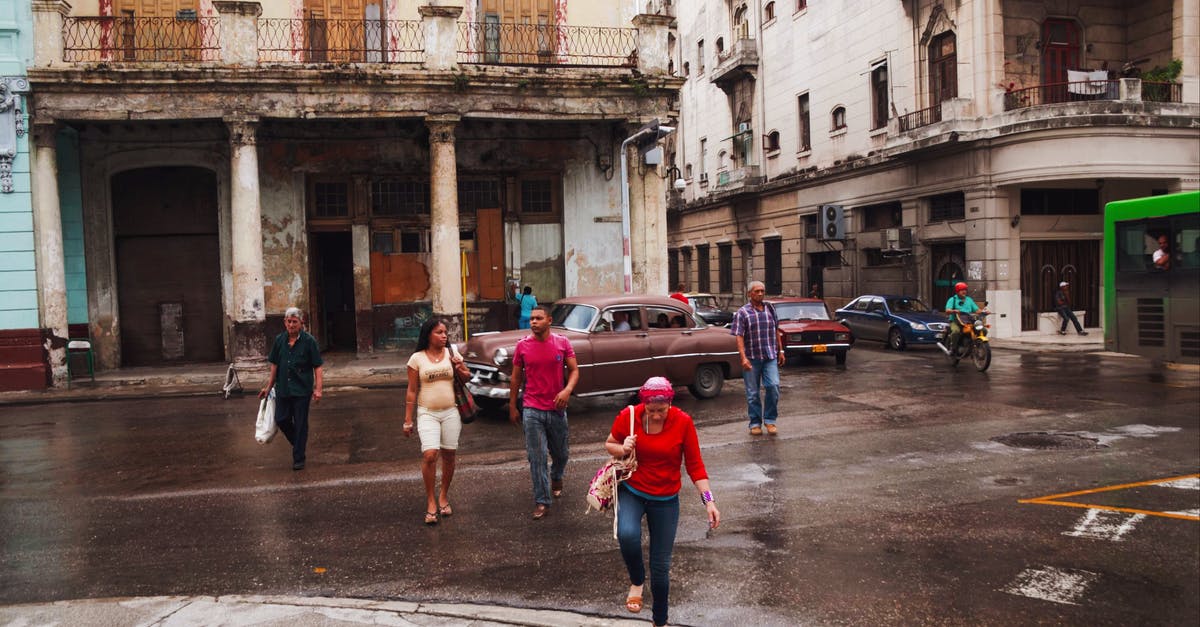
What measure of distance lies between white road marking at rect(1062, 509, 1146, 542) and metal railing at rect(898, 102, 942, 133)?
21.2m

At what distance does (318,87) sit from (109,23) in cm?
485

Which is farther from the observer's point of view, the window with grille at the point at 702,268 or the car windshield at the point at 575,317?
the window with grille at the point at 702,268

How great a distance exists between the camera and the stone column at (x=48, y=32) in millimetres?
16562

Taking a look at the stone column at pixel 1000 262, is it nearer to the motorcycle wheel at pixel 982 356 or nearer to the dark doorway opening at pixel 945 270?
the dark doorway opening at pixel 945 270

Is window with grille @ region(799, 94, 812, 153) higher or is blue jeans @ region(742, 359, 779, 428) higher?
Answer: window with grille @ region(799, 94, 812, 153)

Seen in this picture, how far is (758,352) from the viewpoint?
1076 centimetres

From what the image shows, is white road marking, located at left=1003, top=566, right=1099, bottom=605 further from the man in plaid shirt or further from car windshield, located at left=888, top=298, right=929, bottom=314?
car windshield, located at left=888, top=298, right=929, bottom=314

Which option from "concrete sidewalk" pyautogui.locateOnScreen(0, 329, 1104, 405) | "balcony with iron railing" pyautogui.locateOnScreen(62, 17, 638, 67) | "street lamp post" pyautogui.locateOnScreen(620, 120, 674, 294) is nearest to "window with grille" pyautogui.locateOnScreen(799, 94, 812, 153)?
"balcony with iron railing" pyautogui.locateOnScreen(62, 17, 638, 67)

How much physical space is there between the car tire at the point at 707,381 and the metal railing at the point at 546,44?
8407mm

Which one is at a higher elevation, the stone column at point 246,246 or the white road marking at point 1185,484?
the stone column at point 246,246

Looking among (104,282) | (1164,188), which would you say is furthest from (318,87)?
(1164,188)

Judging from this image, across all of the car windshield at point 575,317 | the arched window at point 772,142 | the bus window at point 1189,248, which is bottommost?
the car windshield at point 575,317

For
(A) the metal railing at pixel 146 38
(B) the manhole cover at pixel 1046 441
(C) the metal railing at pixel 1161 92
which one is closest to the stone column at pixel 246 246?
(A) the metal railing at pixel 146 38

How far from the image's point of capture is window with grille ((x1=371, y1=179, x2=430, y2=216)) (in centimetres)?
2044
